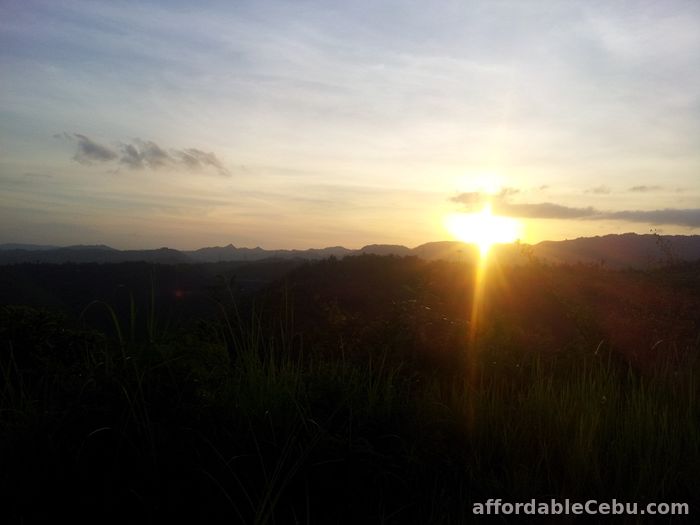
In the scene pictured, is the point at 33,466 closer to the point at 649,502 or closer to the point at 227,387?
the point at 227,387

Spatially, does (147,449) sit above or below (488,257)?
below

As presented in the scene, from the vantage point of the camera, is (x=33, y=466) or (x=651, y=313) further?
(x=651, y=313)

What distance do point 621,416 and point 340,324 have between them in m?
3.61

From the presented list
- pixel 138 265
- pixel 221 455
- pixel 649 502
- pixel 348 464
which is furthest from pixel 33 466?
pixel 138 265

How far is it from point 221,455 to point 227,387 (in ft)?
2.42

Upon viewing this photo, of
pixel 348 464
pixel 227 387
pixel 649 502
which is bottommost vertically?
pixel 649 502

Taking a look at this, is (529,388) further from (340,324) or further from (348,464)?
(340,324)

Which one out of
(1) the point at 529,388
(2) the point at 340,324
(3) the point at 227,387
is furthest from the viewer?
(2) the point at 340,324

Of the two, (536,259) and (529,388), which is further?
(536,259)

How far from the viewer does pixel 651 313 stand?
1033 cm

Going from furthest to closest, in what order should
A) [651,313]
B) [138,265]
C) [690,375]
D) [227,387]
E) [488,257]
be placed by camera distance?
[138,265]
[488,257]
[651,313]
[690,375]
[227,387]

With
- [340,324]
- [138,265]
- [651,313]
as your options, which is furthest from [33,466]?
[138,265]

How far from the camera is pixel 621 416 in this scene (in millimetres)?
4230

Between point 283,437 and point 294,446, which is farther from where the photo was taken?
point 283,437
